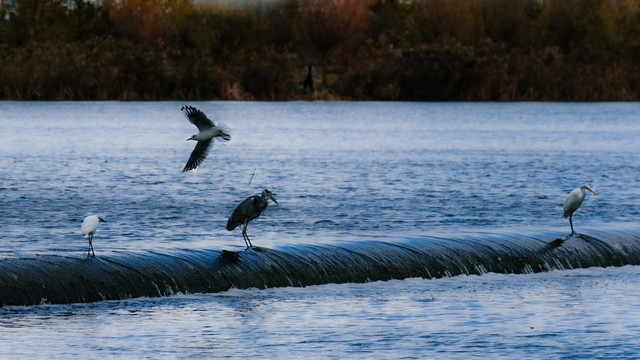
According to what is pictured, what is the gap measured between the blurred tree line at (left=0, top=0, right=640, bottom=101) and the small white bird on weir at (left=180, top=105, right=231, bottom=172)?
48.3 m

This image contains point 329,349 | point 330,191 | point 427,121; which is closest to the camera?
point 329,349

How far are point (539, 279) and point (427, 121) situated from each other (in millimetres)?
40080

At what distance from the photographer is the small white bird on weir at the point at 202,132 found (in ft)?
48.0

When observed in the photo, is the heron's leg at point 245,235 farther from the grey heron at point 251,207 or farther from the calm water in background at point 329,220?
the calm water in background at point 329,220

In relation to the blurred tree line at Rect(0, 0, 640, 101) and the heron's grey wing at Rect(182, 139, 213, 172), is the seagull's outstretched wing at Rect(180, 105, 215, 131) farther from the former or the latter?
the blurred tree line at Rect(0, 0, 640, 101)

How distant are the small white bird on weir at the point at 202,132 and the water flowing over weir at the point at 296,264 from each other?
105cm

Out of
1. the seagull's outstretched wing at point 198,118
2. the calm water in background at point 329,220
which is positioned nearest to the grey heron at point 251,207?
the seagull's outstretched wing at point 198,118

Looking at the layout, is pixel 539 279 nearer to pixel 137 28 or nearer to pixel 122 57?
pixel 122 57

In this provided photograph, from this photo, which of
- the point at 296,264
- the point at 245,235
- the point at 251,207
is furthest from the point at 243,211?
the point at 296,264

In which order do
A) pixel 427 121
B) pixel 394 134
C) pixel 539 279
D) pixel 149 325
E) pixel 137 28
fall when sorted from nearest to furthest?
1. pixel 149 325
2. pixel 539 279
3. pixel 394 134
4. pixel 427 121
5. pixel 137 28

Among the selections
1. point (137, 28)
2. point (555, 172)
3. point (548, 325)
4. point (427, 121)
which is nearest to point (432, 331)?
point (548, 325)

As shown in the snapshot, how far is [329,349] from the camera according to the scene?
38.0 feet

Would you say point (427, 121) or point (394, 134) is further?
point (427, 121)

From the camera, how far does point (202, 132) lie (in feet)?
48.6
